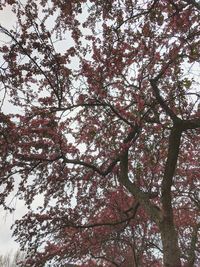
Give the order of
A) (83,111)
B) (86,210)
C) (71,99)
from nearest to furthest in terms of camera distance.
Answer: (71,99) < (83,111) < (86,210)

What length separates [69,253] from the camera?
1168cm

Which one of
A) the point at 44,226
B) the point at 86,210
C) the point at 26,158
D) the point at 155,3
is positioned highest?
the point at 155,3

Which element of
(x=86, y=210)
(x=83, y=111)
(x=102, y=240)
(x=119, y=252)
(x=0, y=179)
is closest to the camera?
(x=0, y=179)

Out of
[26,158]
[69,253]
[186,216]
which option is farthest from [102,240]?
[186,216]

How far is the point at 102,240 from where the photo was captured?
40.0 ft

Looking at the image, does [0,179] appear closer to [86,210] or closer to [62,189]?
[62,189]

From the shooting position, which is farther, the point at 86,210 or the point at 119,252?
the point at 119,252

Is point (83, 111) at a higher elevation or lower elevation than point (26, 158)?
higher

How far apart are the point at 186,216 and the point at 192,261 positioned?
4592mm

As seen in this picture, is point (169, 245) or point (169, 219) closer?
point (169, 245)

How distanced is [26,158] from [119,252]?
10.2m

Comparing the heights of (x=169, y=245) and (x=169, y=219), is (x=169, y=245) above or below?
below

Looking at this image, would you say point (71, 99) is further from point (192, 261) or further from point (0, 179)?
point (192, 261)

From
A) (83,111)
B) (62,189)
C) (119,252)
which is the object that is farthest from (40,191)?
(119,252)
